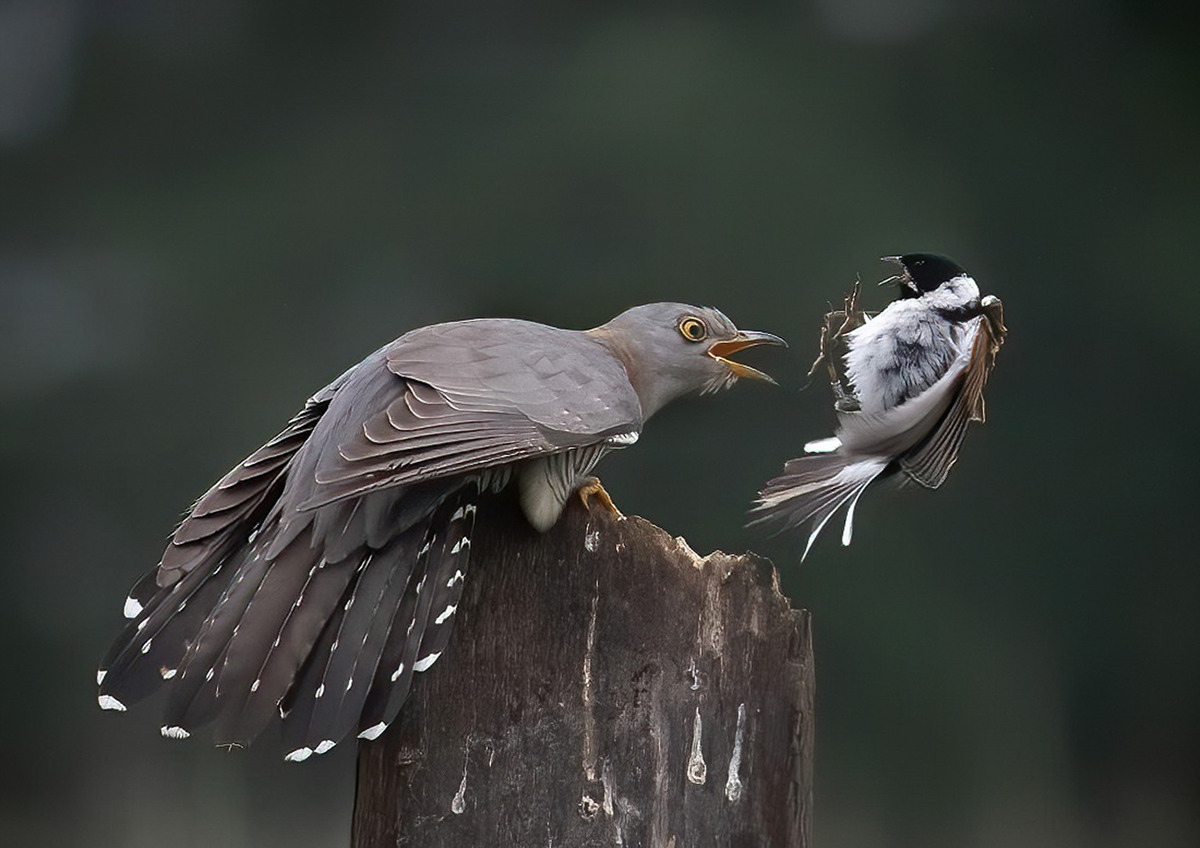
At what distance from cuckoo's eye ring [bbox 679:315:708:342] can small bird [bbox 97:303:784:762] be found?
0.20 metres

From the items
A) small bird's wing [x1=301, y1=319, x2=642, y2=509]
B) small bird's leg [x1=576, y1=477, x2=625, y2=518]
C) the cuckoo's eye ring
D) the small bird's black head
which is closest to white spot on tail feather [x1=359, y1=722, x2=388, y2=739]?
small bird's wing [x1=301, y1=319, x2=642, y2=509]

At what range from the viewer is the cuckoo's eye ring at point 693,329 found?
1.74 metres

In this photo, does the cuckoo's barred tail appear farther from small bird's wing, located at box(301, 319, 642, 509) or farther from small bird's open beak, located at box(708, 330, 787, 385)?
small bird's open beak, located at box(708, 330, 787, 385)

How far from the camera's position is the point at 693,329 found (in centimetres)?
175

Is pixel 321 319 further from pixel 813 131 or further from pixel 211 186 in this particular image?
pixel 813 131

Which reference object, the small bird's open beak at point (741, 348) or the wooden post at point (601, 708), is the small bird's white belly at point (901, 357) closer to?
the small bird's open beak at point (741, 348)

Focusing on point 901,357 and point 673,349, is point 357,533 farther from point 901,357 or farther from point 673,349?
point 901,357

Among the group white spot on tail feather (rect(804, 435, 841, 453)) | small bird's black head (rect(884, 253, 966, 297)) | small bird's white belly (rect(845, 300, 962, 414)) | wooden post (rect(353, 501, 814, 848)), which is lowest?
wooden post (rect(353, 501, 814, 848))

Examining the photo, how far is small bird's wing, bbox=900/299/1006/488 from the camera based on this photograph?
65.0 inches

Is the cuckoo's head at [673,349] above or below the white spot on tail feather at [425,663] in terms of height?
above

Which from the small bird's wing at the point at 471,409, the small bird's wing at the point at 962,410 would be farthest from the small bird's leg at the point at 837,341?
the small bird's wing at the point at 471,409

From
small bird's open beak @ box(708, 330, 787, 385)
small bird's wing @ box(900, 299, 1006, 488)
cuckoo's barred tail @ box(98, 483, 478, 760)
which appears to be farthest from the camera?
small bird's open beak @ box(708, 330, 787, 385)

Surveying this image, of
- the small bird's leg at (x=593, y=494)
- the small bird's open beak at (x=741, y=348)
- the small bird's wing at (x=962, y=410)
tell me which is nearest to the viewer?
the small bird's leg at (x=593, y=494)

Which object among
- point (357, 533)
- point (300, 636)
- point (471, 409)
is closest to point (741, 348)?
point (471, 409)
